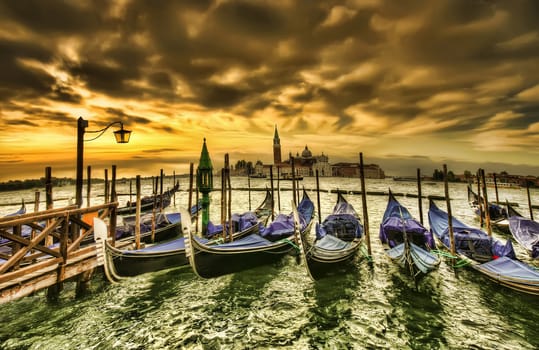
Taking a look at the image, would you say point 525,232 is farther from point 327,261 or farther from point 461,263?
point 327,261

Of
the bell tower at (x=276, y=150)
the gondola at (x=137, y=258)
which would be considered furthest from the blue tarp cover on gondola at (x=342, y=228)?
the bell tower at (x=276, y=150)

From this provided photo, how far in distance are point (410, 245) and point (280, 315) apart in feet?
14.3

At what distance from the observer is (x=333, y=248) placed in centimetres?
770

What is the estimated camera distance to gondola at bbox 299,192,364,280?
6430 millimetres

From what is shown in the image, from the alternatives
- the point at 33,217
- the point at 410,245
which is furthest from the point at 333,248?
the point at 33,217

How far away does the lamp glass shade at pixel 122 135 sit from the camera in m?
5.77

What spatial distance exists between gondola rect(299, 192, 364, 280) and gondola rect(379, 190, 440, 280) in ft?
3.54

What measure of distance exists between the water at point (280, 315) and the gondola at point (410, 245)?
541 mm

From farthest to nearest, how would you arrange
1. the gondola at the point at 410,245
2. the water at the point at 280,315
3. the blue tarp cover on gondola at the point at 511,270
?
the gondola at the point at 410,245
the blue tarp cover on gondola at the point at 511,270
the water at the point at 280,315

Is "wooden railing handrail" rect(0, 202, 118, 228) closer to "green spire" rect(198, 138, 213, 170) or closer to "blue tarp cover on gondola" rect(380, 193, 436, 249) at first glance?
"green spire" rect(198, 138, 213, 170)

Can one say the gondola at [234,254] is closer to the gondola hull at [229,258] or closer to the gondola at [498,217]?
the gondola hull at [229,258]

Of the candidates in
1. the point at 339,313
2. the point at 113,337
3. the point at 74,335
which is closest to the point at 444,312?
the point at 339,313

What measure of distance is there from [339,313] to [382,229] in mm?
5122

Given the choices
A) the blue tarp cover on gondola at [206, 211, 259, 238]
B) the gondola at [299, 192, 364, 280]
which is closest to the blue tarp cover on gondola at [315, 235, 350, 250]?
the gondola at [299, 192, 364, 280]
